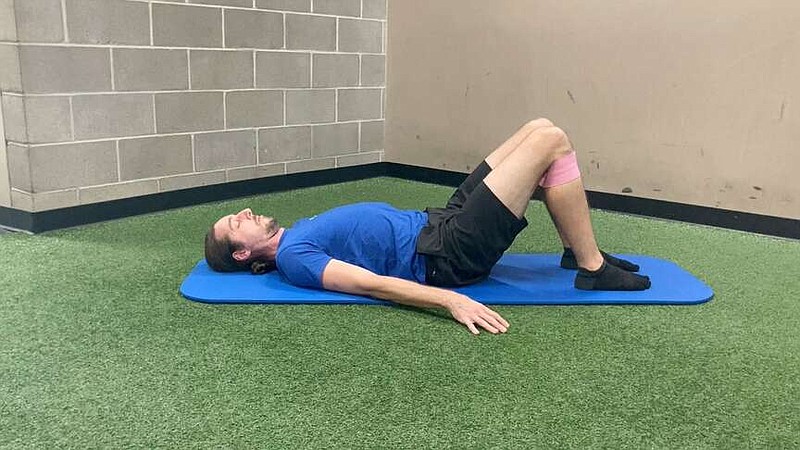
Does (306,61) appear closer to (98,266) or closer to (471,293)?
(98,266)

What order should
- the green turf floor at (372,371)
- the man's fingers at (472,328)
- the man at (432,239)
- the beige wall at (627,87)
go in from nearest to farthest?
the green turf floor at (372,371) < the man's fingers at (472,328) < the man at (432,239) < the beige wall at (627,87)

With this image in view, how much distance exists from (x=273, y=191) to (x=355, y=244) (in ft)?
6.77

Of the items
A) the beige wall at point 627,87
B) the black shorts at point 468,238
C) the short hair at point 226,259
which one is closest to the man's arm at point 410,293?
the black shorts at point 468,238

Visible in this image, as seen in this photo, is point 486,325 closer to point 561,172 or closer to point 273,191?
point 561,172

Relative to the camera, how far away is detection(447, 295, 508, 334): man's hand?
6.66ft

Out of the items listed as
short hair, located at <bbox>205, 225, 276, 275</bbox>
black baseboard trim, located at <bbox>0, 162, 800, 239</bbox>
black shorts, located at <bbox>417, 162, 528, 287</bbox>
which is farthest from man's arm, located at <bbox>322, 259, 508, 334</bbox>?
black baseboard trim, located at <bbox>0, 162, 800, 239</bbox>

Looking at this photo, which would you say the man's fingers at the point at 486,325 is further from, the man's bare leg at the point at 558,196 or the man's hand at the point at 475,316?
the man's bare leg at the point at 558,196

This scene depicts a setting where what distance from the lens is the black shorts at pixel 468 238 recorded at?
220 cm

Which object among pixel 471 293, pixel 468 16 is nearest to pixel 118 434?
pixel 471 293

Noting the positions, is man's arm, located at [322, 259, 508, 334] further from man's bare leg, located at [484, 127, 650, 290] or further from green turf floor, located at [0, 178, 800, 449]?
man's bare leg, located at [484, 127, 650, 290]

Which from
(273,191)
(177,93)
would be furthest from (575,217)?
(273,191)

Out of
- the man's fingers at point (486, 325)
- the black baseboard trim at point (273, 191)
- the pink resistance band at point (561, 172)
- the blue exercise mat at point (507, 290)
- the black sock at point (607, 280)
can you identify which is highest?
the pink resistance band at point (561, 172)

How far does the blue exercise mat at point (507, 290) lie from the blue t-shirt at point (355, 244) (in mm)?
81

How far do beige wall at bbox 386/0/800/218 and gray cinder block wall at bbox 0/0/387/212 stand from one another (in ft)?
1.71
